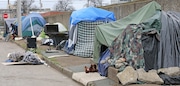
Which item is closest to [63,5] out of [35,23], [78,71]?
[35,23]

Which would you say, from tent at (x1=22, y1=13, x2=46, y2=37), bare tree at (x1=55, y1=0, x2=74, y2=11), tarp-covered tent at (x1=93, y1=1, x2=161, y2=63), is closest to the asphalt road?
tarp-covered tent at (x1=93, y1=1, x2=161, y2=63)

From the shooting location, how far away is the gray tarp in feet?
28.8

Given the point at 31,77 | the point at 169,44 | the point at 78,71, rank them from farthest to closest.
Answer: the point at 78,71, the point at 31,77, the point at 169,44

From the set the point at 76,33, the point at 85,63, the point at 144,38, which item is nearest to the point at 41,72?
the point at 85,63

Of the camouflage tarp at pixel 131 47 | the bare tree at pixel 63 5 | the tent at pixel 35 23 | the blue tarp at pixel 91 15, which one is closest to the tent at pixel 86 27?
the blue tarp at pixel 91 15

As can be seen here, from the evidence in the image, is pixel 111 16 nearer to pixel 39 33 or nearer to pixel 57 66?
pixel 57 66

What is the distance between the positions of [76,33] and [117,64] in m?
7.76

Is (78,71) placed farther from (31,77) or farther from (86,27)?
(86,27)

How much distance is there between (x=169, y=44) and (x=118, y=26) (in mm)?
2804

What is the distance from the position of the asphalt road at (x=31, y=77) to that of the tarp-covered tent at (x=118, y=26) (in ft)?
4.97

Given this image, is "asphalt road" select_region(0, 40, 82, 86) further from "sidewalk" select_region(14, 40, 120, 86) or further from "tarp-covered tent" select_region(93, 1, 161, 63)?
"tarp-covered tent" select_region(93, 1, 161, 63)

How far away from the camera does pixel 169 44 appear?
349 inches

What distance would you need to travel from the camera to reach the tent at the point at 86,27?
632 inches

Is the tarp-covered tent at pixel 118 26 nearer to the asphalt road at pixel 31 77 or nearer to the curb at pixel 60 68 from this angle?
the curb at pixel 60 68
